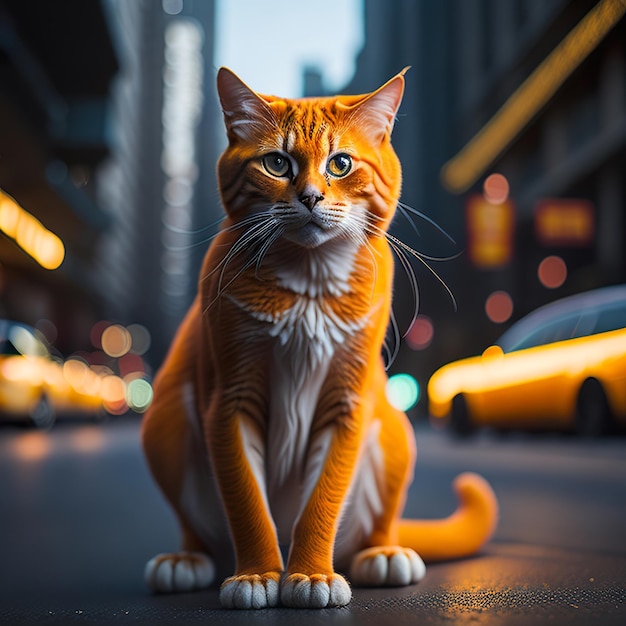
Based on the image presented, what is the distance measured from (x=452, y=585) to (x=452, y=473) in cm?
247

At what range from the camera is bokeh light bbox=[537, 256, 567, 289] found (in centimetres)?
279

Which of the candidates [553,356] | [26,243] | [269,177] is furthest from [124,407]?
[269,177]

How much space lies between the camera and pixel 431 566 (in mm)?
1607

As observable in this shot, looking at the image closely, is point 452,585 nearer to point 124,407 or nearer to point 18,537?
point 18,537

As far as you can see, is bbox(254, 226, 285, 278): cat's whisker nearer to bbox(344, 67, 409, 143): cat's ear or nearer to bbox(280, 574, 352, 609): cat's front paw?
bbox(344, 67, 409, 143): cat's ear

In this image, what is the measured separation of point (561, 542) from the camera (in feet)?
6.32

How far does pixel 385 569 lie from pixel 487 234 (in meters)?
1.96

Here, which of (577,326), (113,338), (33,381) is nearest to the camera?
(577,326)

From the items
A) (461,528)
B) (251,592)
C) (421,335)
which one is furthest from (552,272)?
(251,592)

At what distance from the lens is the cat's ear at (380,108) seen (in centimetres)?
130

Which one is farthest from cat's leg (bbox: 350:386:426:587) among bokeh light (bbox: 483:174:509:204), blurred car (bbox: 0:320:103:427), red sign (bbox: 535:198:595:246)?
blurred car (bbox: 0:320:103:427)

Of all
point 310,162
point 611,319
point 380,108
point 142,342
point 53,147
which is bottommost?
point 611,319

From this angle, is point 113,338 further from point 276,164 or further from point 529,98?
point 276,164

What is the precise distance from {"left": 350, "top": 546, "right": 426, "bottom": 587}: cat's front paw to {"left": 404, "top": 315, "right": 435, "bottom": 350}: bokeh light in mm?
811
